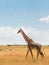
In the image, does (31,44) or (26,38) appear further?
(26,38)

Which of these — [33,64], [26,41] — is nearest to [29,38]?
[26,41]

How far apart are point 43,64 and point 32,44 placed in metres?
4.74

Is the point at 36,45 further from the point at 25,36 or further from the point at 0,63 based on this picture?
the point at 0,63

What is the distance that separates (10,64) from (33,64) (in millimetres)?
2048

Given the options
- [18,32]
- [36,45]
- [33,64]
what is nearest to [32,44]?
[36,45]

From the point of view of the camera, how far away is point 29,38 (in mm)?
28812

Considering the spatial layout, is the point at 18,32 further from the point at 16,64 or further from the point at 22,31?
the point at 16,64

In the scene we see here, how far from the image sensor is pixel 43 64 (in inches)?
944

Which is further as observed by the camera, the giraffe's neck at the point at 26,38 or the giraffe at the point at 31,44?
the giraffe's neck at the point at 26,38

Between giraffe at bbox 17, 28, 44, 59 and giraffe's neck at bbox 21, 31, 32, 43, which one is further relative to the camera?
giraffe's neck at bbox 21, 31, 32, 43

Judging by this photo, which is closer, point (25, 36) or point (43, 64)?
point (43, 64)

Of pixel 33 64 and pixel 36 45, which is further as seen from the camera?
pixel 36 45

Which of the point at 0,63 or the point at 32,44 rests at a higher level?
the point at 32,44

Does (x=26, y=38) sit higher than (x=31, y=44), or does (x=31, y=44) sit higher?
(x=26, y=38)
